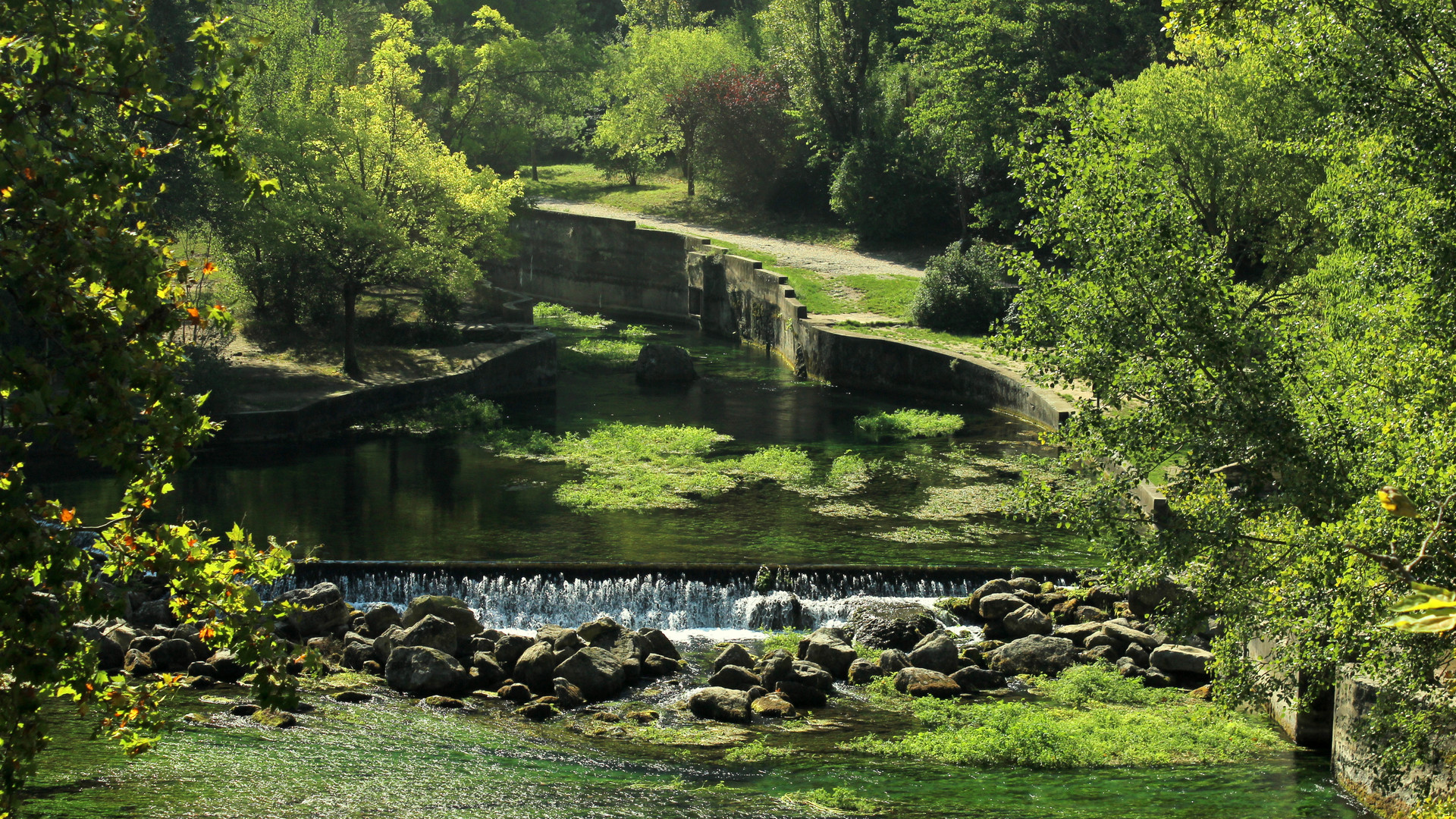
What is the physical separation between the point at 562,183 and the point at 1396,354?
59.2 metres

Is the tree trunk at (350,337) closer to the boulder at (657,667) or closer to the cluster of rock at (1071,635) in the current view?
the boulder at (657,667)

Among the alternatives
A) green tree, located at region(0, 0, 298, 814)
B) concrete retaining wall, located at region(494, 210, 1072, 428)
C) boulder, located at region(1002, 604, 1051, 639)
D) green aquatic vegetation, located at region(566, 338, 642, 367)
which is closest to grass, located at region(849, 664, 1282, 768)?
boulder, located at region(1002, 604, 1051, 639)

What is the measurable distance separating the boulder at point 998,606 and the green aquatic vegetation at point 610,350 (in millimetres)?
22603

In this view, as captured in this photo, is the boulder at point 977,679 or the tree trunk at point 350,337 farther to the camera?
the tree trunk at point 350,337

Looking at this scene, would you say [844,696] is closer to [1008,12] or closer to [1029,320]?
[1029,320]

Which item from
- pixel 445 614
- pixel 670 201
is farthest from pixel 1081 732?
pixel 670 201

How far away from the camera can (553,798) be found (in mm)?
12367

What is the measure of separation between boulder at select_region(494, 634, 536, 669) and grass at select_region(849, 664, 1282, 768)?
15.4 ft

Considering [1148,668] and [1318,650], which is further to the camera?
[1148,668]

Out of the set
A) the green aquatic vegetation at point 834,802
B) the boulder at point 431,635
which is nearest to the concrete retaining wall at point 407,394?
the boulder at point 431,635

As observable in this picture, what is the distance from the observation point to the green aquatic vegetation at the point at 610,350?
41.7 meters

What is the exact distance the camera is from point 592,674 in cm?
1658

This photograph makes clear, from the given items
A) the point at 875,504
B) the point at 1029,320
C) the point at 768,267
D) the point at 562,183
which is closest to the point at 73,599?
the point at 1029,320

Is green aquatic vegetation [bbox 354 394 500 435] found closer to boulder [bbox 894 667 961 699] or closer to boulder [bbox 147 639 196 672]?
boulder [bbox 147 639 196 672]
